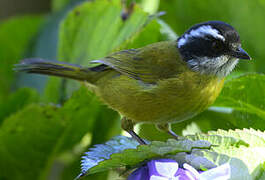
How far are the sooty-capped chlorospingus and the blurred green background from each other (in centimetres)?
5

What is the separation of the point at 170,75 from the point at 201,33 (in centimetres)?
17

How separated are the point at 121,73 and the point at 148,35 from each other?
0.70ft

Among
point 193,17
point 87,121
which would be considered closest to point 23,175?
point 87,121

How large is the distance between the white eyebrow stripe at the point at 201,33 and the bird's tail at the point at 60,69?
1.17 feet

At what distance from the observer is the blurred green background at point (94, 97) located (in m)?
1.32

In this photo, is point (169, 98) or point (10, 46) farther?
point (10, 46)

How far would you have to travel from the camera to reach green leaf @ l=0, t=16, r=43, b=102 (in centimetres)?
212

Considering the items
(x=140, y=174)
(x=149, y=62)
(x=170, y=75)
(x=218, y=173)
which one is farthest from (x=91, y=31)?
(x=218, y=173)

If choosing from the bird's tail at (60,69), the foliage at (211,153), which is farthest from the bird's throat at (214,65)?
the foliage at (211,153)

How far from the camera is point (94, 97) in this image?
4.91 feet

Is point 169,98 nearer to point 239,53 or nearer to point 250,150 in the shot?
point 239,53

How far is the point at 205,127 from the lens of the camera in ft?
4.15

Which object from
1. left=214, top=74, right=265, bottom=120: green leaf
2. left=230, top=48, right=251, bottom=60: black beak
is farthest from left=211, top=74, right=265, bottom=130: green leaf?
left=230, top=48, right=251, bottom=60: black beak

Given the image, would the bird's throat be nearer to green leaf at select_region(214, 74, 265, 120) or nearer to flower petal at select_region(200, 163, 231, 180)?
green leaf at select_region(214, 74, 265, 120)
